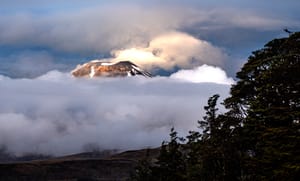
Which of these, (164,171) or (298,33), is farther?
(164,171)

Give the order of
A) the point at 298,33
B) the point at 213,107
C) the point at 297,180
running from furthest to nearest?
1. the point at 213,107
2. the point at 298,33
3. the point at 297,180

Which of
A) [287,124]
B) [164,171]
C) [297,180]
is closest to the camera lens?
[297,180]

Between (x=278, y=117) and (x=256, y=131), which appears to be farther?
(x=256, y=131)

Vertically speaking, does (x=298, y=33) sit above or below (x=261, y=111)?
above

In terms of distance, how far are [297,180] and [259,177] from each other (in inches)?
228

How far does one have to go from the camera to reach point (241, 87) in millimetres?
65562

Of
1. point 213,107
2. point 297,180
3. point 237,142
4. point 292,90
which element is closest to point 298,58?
point 292,90

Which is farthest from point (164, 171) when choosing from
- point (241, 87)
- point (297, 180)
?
point (297, 180)

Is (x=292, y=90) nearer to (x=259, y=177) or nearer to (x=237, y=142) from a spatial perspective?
(x=259, y=177)

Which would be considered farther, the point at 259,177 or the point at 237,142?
the point at 237,142

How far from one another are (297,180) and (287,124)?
5.44 m

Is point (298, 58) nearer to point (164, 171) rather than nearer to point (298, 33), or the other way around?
point (298, 33)

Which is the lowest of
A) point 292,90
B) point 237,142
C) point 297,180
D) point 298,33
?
point 297,180

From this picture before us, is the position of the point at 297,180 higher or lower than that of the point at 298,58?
lower
